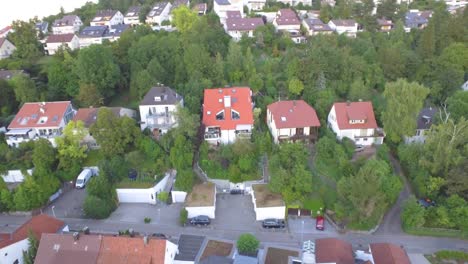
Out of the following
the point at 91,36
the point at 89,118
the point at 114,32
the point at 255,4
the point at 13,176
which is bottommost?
the point at 13,176

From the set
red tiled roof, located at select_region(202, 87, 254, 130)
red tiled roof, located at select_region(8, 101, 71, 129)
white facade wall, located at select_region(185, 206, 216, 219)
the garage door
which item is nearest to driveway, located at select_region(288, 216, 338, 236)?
the garage door

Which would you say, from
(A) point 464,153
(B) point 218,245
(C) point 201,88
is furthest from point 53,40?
(A) point 464,153

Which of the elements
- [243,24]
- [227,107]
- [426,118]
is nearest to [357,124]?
[426,118]

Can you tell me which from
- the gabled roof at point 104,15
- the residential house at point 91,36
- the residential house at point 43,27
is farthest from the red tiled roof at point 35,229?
the gabled roof at point 104,15

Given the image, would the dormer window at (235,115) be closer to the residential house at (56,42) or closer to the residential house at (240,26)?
the residential house at (240,26)

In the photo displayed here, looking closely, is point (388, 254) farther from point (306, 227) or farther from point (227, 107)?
point (227, 107)

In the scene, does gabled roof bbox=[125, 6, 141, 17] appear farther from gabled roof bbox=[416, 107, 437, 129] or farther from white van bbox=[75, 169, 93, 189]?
gabled roof bbox=[416, 107, 437, 129]

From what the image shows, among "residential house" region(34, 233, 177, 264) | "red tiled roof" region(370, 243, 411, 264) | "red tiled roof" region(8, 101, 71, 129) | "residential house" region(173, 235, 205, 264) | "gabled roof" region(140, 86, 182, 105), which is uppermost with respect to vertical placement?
"gabled roof" region(140, 86, 182, 105)

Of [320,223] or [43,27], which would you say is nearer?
[320,223]
